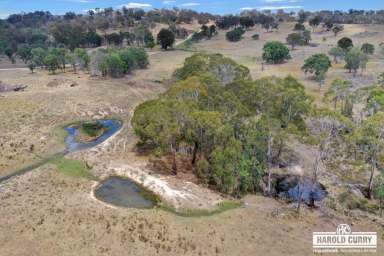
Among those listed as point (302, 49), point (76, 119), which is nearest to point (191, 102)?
point (76, 119)

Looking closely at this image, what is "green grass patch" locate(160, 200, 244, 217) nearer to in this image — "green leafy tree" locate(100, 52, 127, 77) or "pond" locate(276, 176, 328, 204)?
"pond" locate(276, 176, 328, 204)

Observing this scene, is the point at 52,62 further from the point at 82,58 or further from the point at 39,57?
the point at 39,57

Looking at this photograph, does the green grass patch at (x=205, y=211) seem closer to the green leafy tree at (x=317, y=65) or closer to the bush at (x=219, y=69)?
the bush at (x=219, y=69)

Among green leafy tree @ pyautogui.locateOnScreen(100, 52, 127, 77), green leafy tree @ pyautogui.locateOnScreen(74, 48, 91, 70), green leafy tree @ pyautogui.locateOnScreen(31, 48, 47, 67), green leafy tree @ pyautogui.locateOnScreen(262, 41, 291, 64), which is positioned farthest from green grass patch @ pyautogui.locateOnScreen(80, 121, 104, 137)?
green leafy tree @ pyautogui.locateOnScreen(262, 41, 291, 64)

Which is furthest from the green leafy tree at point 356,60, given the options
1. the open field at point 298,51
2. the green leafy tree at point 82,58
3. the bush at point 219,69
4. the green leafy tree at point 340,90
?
the green leafy tree at point 82,58

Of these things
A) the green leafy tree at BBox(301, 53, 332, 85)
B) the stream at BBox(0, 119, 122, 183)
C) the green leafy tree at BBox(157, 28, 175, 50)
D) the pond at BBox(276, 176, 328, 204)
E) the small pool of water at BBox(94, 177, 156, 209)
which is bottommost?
the pond at BBox(276, 176, 328, 204)

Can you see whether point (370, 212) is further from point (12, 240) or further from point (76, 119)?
point (76, 119)
